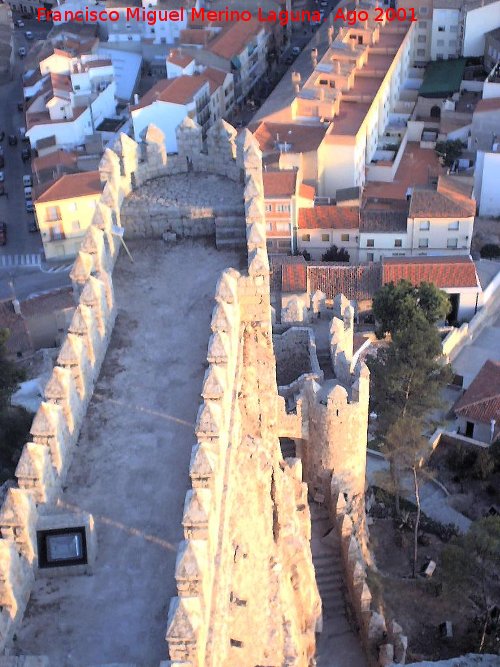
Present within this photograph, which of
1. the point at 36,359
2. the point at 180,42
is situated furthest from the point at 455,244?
the point at 180,42

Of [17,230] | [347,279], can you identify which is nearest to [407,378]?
[347,279]

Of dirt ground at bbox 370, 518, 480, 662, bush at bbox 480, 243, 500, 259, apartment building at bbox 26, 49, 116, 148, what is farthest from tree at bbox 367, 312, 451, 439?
apartment building at bbox 26, 49, 116, 148

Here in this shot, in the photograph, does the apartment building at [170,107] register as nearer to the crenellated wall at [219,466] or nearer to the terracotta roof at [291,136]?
the terracotta roof at [291,136]

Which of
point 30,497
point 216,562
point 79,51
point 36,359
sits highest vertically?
point 30,497

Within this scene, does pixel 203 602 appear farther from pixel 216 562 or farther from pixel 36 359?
pixel 36 359

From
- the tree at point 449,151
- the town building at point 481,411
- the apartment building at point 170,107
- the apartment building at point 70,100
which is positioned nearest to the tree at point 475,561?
the town building at point 481,411

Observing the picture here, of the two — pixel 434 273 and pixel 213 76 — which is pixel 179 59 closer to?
pixel 213 76
